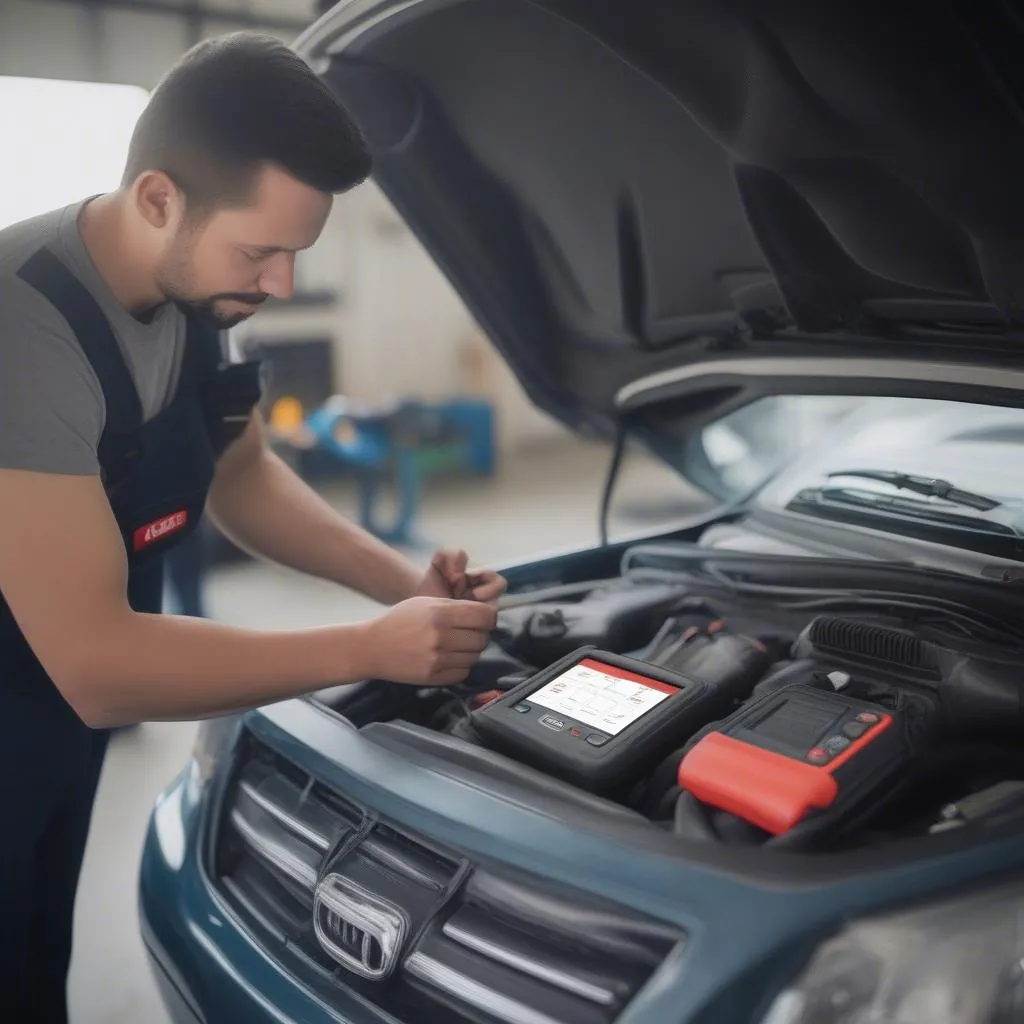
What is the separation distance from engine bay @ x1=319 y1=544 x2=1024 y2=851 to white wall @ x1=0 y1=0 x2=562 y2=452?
410 centimetres

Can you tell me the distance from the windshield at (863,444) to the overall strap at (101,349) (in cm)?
109

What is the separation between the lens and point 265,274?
1265 millimetres

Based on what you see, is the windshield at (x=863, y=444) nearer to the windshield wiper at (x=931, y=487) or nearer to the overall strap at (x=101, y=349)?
the windshield wiper at (x=931, y=487)

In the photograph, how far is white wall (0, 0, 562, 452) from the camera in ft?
17.1

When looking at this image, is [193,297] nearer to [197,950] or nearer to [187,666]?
[187,666]

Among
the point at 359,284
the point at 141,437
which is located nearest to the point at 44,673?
the point at 141,437

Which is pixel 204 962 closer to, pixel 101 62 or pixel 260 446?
pixel 260 446

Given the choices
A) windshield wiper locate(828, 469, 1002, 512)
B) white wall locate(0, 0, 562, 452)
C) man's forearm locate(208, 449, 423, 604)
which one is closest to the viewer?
windshield wiper locate(828, 469, 1002, 512)

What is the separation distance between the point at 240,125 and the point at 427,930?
91 cm

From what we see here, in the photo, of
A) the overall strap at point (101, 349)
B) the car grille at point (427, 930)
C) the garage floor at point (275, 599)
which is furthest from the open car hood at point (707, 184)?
the car grille at point (427, 930)

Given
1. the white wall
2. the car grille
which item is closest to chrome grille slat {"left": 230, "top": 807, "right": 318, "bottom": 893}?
the car grille

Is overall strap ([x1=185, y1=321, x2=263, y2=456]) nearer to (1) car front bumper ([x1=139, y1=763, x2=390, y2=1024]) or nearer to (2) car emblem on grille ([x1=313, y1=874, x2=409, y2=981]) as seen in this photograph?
(1) car front bumper ([x1=139, y1=763, x2=390, y2=1024])

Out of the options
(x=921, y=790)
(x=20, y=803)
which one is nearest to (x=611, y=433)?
(x=921, y=790)

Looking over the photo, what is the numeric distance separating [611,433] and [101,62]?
15.4ft
